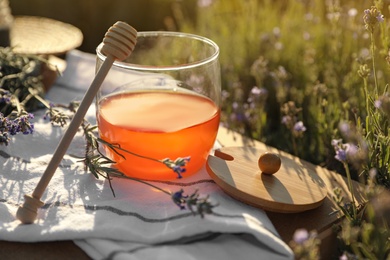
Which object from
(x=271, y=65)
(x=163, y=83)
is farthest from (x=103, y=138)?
(x=271, y=65)

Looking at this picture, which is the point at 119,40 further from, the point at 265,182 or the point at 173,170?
the point at 265,182

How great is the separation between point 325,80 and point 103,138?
Answer: 36.2 inches

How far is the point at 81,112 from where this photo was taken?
1.13 meters

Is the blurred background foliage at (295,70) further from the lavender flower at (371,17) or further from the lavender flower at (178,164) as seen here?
the lavender flower at (178,164)

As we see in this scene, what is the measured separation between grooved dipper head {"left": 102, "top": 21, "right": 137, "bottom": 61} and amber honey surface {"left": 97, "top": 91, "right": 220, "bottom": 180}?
5.9 inches

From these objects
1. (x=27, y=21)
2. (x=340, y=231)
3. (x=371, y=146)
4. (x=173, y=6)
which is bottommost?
(x=173, y=6)

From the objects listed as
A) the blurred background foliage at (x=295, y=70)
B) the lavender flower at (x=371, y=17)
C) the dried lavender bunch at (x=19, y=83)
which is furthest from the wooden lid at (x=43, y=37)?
the lavender flower at (x=371, y=17)

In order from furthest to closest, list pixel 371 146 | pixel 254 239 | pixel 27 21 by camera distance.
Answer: pixel 27 21, pixel 371 146, pixel 254 239

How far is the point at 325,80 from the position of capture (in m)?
1.92

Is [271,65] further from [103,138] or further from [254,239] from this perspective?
[254,239]

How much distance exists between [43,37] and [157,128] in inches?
53.3

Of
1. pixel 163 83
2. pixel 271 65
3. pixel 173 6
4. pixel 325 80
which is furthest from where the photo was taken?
pixel 173 6

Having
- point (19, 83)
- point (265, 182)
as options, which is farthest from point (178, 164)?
point (19, 83)

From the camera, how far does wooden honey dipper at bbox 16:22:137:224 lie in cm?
111
